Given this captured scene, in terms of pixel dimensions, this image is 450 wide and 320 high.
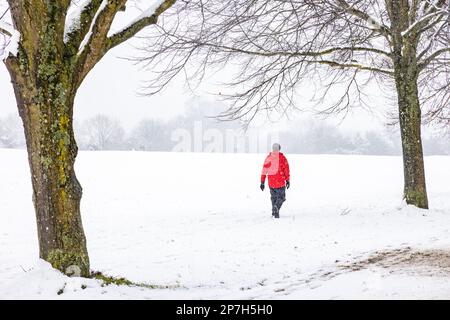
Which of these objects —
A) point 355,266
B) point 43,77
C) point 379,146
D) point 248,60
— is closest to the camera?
point 43,77

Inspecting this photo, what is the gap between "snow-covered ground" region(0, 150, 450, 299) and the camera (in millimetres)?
4809

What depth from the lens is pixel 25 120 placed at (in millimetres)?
4797

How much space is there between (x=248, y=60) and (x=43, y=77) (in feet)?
22.8

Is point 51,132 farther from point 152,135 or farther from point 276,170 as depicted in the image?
point 152,135

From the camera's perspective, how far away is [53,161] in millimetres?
4770

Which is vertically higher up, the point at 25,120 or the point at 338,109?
the point at 338,109

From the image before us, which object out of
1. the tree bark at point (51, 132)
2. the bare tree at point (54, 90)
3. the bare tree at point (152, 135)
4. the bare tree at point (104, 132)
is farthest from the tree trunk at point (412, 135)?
the bare tree at point (104, 132)

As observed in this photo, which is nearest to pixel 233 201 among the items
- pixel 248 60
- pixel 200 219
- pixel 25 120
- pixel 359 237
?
pixel 200 219

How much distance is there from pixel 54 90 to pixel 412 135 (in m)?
9.26

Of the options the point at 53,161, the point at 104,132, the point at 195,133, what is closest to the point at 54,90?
the point at 53,161

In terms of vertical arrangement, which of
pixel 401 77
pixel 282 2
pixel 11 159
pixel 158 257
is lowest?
pixel 158 257

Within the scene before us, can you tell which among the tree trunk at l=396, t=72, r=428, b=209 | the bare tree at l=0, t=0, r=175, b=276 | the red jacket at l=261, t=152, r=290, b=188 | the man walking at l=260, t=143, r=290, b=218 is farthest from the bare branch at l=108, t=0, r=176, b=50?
the tree trunk at l=396, t=72, r=428, b=209

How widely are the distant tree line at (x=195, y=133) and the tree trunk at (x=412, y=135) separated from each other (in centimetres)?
6523
